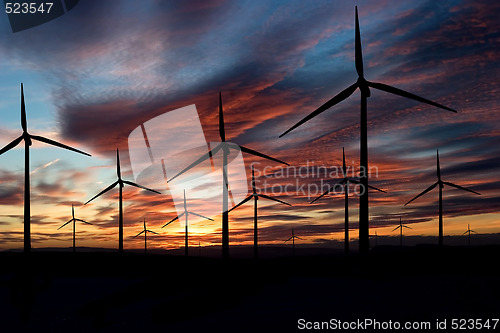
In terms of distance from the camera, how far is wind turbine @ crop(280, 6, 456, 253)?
32.5 meters

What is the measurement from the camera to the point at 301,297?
3378 cm

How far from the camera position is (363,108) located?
122 ft

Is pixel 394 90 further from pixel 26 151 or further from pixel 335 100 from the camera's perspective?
pixel 26 151

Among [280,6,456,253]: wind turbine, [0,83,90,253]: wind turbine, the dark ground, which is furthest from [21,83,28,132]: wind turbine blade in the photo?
[280,6,456,253]: wind turbine

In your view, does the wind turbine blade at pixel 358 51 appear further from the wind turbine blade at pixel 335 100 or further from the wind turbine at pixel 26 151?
the wind turbine at pixel 26 151

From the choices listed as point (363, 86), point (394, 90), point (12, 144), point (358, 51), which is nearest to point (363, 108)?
point (363, 86)

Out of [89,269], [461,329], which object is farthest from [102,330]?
[89,269]

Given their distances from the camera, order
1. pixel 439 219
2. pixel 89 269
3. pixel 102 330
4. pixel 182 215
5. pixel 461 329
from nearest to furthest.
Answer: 1. pixel 461 329
2. pixel 102 330
3. pixel 89 269
4. pixel 439 219
5. pixel 182 215

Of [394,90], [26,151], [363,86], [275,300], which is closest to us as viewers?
[275,300]

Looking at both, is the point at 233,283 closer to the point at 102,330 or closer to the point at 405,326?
the point at 102,330

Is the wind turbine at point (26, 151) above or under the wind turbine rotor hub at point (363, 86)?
under

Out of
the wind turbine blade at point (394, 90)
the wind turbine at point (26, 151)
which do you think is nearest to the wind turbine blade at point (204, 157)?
the wind turbine at point (26, 151)

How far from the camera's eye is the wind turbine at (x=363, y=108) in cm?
3247

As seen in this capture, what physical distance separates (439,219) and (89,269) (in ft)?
226
